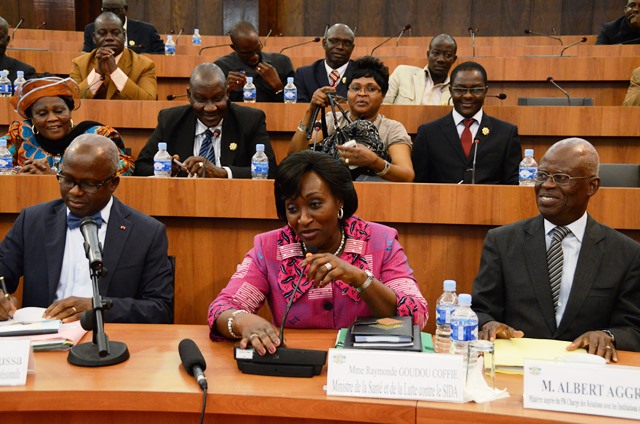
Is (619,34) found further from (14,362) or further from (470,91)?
(14,362)

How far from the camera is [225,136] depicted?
389 cm

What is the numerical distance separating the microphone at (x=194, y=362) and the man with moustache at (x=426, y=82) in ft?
12.0

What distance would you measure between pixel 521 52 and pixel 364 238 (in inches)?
201

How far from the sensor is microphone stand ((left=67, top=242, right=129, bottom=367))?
1.84 m

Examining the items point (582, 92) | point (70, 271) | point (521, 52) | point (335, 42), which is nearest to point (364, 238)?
point (70, 271)

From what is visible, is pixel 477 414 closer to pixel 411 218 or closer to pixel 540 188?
pixel 540 188

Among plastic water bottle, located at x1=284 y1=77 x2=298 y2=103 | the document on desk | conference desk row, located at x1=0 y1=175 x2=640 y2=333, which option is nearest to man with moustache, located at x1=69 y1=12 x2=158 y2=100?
plastic water bottle, located at x1=284 y1=77 x2=298 y2=103

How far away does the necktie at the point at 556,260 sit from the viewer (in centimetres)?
238

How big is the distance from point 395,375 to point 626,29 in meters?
6.16

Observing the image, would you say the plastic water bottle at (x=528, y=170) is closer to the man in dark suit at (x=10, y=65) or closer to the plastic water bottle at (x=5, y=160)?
the plastic water bottle at (x=5, y=160)

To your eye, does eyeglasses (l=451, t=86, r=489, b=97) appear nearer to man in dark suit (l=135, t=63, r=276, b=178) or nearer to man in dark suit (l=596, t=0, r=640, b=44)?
man in dark suit (l=135, t=63, r=276, b=178)

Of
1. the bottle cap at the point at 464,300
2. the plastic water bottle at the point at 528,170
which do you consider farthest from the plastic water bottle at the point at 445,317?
the plastic water bottle at the point at 528,170

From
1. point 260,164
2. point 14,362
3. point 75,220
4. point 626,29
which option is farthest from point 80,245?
point 626,29

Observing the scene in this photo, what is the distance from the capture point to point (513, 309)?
2.40m
